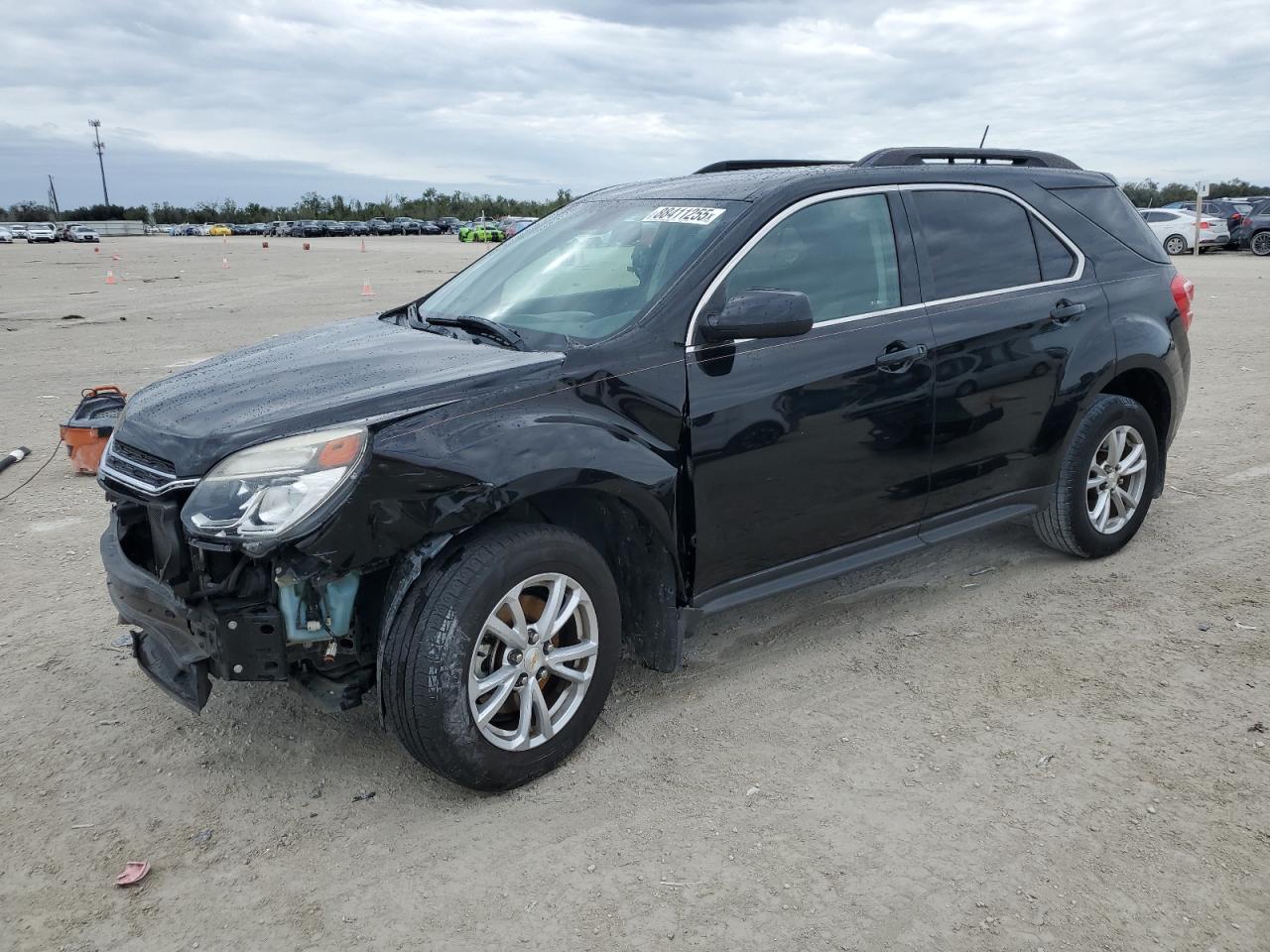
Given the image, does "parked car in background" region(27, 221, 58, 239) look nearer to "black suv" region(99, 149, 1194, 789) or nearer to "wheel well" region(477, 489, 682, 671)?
"black suv" region(99, 149, 1194, 789)

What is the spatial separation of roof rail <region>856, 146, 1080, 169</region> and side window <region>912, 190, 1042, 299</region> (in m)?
0.24

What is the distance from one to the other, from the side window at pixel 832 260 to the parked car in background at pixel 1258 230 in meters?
29.5

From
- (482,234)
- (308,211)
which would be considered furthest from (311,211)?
(482,234)

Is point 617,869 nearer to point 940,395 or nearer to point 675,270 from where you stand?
point 675,270

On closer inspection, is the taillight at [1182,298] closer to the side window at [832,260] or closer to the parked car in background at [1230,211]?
the side window at [832,260]

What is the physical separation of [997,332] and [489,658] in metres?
2.52

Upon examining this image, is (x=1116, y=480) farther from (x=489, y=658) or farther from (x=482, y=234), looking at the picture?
(x=482, y=234)

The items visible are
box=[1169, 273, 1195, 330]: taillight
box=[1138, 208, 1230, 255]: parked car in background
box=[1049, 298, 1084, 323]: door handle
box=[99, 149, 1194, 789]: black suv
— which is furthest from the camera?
box=[1138, 208, 1230, 255]: parked car in background

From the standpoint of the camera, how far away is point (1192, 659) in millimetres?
3994

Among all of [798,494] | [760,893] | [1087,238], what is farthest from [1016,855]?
[1087,238]

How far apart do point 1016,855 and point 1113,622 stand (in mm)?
1845

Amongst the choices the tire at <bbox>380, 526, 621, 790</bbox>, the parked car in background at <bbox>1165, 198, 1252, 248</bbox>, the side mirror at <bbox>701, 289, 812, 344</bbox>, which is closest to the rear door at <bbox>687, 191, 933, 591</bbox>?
the side mirror at <bbox>701, 289, 812, 344</bbox>

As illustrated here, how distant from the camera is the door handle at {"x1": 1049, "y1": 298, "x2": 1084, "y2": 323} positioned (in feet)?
14.7

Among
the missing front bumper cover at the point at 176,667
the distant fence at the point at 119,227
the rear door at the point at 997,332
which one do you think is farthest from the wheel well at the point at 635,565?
the distant fence at the point at 119,227
